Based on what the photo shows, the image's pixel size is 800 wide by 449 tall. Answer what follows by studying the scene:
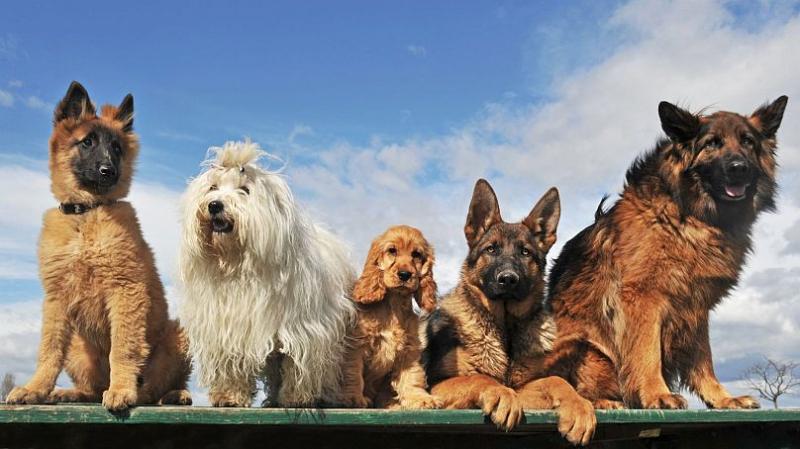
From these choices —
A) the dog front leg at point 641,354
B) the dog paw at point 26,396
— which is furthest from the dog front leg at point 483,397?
the dog paw at point 26,396

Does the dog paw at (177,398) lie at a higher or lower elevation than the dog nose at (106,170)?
lower

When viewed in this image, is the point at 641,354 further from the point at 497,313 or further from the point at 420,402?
the point at 420,402

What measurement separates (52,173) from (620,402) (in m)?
3.76

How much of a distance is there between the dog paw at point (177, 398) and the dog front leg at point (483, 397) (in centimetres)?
140

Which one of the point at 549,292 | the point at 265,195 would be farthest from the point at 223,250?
the point at 549,292

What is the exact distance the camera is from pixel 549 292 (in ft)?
17.8

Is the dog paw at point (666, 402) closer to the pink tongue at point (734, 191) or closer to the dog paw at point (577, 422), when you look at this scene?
the dog paw at point (577, 422)

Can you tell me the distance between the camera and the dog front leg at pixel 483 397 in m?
3.80

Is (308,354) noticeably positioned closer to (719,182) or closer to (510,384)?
(510,384)

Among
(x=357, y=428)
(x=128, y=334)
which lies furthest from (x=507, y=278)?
(x=128, y=334)

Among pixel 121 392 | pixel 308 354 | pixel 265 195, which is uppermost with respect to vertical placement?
pixel 265 195

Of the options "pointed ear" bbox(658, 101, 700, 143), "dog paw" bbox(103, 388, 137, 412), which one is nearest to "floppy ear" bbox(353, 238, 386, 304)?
"dog paw" bbox(103, 388, 137, 412)

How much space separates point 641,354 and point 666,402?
358mm

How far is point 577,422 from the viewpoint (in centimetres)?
390
